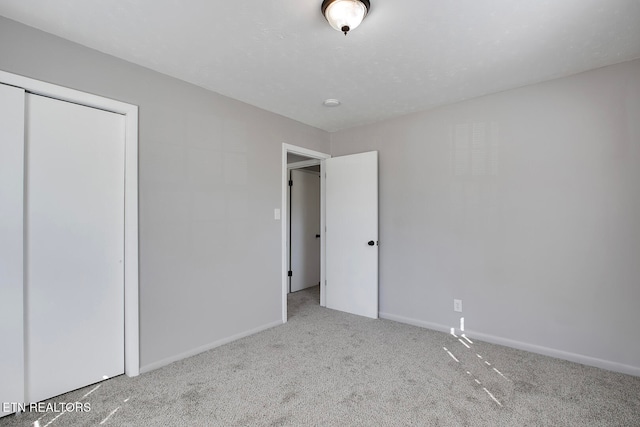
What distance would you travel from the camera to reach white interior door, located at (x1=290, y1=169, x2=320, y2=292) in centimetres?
496

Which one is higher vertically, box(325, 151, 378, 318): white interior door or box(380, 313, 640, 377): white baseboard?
box(325, 151, 378, 318): white interior door

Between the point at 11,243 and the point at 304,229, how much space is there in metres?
3.66

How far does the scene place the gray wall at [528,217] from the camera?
237 cm

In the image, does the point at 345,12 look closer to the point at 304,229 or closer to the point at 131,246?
the point at 131,246

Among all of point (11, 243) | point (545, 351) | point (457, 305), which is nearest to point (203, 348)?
point (11, 243)

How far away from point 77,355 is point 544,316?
12.2 ft

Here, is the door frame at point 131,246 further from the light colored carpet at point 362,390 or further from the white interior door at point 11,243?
the white interior door at point 11,243

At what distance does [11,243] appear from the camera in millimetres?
1848

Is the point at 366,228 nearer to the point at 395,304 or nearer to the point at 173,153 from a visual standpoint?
the point at 395,304

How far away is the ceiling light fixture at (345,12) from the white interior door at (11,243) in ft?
6.36

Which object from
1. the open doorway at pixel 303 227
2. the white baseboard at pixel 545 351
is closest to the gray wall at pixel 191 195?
the open doorway at pixel 303 227

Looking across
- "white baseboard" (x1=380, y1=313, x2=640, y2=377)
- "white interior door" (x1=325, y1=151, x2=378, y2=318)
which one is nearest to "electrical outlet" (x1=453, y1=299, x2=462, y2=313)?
"white baseboard" (x1=380, y1=313, x2=640, y2=377)

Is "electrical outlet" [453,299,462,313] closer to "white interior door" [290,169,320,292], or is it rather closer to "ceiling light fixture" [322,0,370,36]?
"white interior door" [290,169,320,292]

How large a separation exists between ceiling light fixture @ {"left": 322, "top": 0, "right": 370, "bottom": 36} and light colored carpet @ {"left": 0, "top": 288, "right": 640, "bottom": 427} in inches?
90.1
